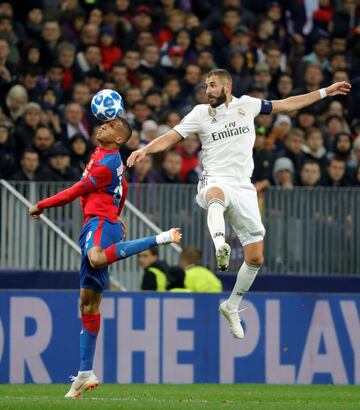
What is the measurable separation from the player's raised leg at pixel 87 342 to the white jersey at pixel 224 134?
6.52 ft

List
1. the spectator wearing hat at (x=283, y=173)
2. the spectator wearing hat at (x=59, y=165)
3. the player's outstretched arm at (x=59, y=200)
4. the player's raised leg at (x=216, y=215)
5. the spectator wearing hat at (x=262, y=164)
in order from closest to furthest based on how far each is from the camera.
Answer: the player's outstretched arm at (x=59, y=200)
the player's raised leg at (x=216, y=215)
the spectator wearing hat at (x=59, y=165)
the spectator wearing hat at (x=283, y=173)
the spectator wearing hat at (x=262, y=164)

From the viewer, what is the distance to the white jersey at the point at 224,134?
15.4m

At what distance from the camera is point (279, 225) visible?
21.2 metres

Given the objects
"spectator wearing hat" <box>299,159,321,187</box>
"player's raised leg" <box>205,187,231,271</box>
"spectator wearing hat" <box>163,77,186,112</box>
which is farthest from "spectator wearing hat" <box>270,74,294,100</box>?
"player's raised leg" <box>205,187,231,271</box>

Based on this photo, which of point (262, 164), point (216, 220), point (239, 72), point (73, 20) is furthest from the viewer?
point (239, 72)

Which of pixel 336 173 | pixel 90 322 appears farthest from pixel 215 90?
pixel 336 173

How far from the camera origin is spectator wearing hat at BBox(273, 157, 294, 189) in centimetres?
2197

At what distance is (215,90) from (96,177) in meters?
1.85

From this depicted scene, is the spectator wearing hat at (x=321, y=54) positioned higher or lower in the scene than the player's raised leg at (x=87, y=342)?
higher

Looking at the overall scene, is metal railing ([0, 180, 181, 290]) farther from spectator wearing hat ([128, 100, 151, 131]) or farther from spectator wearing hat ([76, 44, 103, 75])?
spectator wearing hat ([76, 44, 103, 75])

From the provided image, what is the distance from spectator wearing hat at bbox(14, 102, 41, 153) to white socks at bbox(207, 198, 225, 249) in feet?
22.1

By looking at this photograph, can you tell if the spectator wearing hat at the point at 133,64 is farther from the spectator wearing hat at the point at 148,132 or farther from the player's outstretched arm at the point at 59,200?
the player's outstretched arm at the point at 59,200

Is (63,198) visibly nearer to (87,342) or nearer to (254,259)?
(87,342)

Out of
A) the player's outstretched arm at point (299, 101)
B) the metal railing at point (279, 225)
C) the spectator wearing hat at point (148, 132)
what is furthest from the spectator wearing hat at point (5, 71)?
the player's outstretched arm at point (299, 101)
